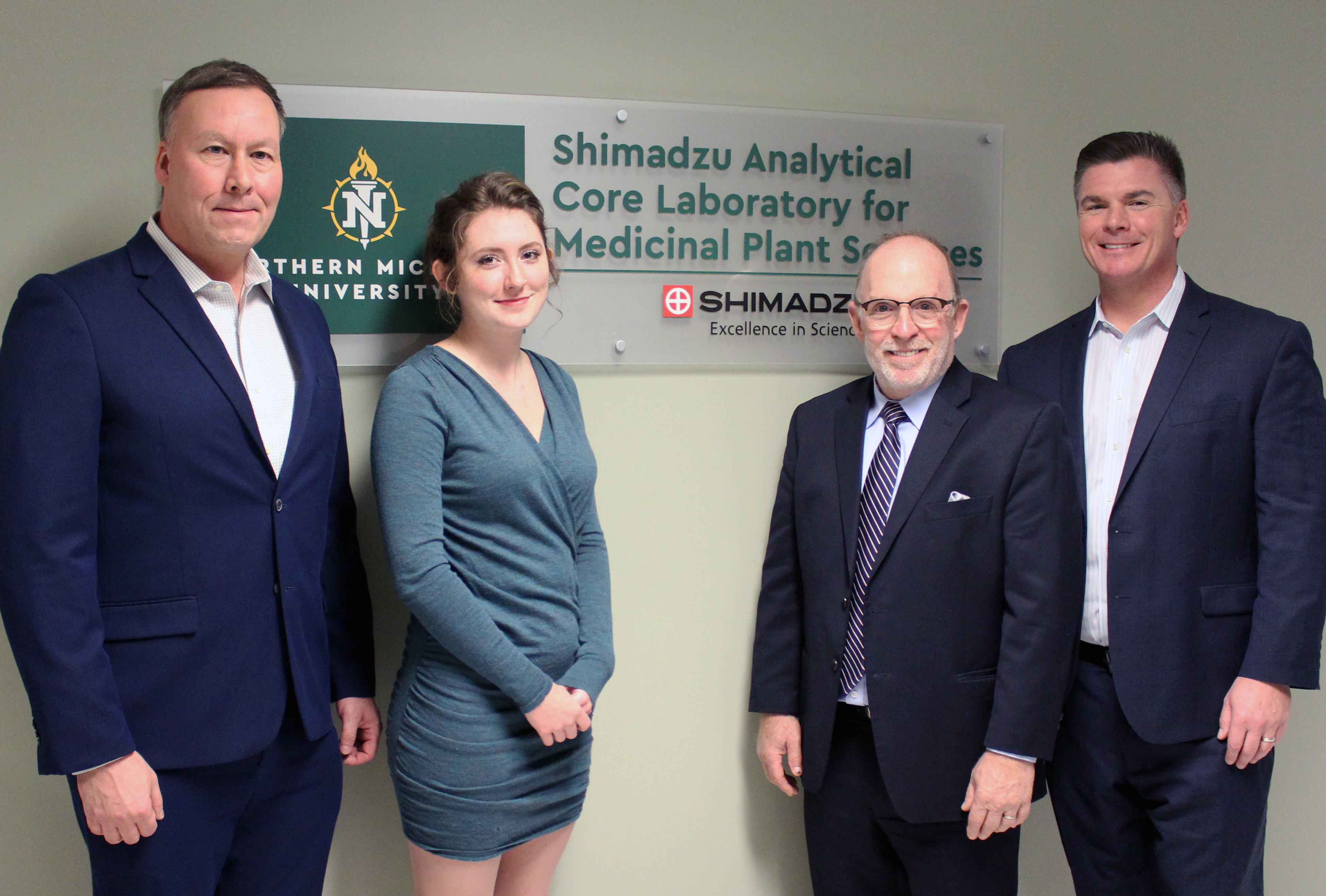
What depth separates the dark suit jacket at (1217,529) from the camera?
167 centimetres

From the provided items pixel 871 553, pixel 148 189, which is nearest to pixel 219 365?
pixel 148 189

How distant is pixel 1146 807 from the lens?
1.77 meters

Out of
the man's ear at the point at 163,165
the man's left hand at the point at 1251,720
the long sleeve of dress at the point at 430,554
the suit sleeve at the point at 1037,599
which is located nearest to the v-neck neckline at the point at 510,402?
the long sleeve of dress at the point at 430,554

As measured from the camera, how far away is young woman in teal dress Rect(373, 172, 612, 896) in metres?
1.49

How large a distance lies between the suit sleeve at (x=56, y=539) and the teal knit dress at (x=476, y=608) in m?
0.42

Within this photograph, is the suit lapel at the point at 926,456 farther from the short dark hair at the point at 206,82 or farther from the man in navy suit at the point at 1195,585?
the short dark hair at the point at 206,82

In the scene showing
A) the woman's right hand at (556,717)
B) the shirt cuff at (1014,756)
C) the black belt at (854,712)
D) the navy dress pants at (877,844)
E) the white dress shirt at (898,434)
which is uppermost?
the white dress shirt at (898,434)

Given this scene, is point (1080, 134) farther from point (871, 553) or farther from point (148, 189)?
point (148, 189)

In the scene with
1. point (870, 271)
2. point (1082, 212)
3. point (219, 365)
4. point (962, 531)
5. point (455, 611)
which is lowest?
point (455, 611)

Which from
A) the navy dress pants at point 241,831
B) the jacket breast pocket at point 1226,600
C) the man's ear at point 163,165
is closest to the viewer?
the navy dress pants at point 241,831

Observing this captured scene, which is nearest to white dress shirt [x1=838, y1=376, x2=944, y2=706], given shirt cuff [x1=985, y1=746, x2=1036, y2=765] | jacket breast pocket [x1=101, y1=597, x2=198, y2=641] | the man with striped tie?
the man with striped tie

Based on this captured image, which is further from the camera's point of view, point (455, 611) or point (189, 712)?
point (455, 611)

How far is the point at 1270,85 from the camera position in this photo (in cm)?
222

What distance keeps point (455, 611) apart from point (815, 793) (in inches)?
33.2
